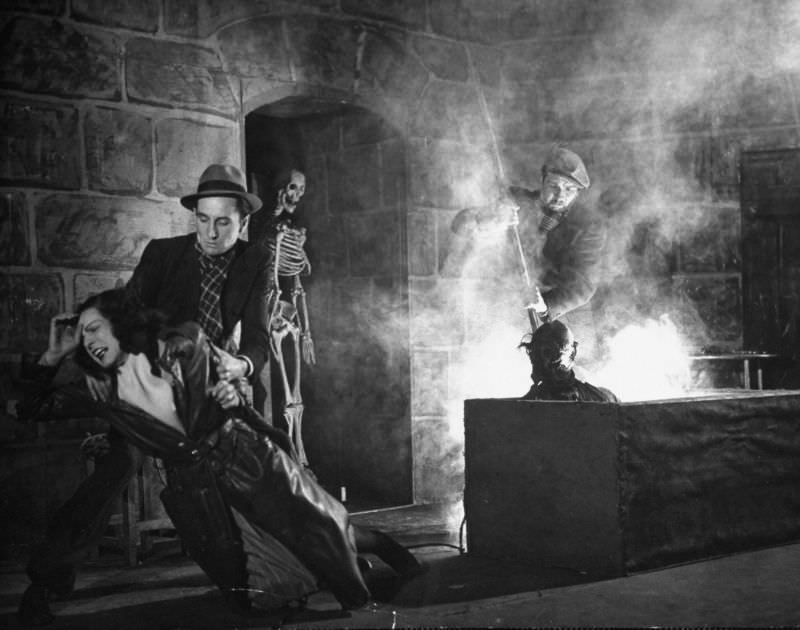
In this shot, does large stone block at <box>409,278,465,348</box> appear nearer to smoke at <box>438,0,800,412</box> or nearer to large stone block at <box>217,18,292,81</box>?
smoke at <box>438,0,800,412</box>

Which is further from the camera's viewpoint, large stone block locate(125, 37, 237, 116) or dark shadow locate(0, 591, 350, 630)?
large stone block locate(125, 37, 237, 116)

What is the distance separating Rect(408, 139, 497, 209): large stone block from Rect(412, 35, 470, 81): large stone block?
0.57 metres

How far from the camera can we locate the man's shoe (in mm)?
5082

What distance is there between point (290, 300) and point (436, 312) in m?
1.18

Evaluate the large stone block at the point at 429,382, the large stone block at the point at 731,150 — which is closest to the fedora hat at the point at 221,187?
the large stone block at the point at 429,382

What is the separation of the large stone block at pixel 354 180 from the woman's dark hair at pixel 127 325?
383 centimetres

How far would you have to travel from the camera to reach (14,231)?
6645 millimetres

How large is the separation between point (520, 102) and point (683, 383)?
2.67 metres

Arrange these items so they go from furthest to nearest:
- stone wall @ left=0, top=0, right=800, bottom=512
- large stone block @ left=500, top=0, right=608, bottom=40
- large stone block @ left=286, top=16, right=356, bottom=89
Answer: large stone block @ left=500, top=0, right=608, bottom=40 → large stone block @ left=286, top=16, right=356, bottom=89 → stone wall @ left=0, top=0, right=800, bottom=512

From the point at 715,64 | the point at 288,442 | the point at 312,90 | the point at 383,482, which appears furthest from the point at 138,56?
the point at 715,64

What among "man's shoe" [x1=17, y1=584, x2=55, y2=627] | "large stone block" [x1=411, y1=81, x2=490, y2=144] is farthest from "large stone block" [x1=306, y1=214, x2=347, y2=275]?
"man's shoe" [x1=17, y1=584, x2=55, y2=627]

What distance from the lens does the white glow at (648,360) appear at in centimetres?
834

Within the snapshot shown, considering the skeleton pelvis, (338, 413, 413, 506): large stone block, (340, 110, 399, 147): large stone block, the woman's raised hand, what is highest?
(340, 110, 399, 147): large stone block

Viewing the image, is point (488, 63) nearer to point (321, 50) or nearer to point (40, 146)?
point (321, 50)
